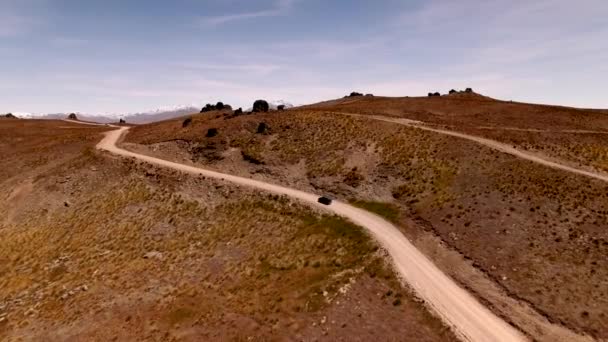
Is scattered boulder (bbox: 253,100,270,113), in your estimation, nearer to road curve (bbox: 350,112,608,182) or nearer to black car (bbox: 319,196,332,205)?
road curve (bbox: 350,112,608,182)

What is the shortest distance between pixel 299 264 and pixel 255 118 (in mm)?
49630

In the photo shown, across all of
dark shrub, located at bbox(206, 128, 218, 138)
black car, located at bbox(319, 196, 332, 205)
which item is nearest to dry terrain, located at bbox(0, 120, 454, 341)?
black car, located at bbox(319, 196, 332, 205)

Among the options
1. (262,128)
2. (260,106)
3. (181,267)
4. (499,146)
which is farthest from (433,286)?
(260,106)

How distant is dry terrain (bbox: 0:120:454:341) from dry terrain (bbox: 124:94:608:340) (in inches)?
310

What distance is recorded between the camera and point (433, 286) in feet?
112

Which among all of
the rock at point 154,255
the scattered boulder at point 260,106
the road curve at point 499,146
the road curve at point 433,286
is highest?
the scattered boulder at point 260,106

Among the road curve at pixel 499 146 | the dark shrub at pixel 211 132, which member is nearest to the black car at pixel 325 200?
the road curve at pixel 499 146

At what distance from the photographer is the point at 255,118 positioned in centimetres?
8544

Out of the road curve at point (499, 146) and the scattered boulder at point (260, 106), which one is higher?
the scattered boulder at point (260, 106)

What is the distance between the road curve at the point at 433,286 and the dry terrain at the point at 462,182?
1.28 metres

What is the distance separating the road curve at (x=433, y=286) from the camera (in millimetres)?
28453

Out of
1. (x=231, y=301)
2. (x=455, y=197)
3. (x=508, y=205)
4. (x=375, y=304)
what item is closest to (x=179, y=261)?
(x=231, y=301)

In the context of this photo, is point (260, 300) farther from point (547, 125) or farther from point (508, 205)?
point (547, 125)

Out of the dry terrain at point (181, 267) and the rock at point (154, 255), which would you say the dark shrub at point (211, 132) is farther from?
the rock at point (154, 255)
